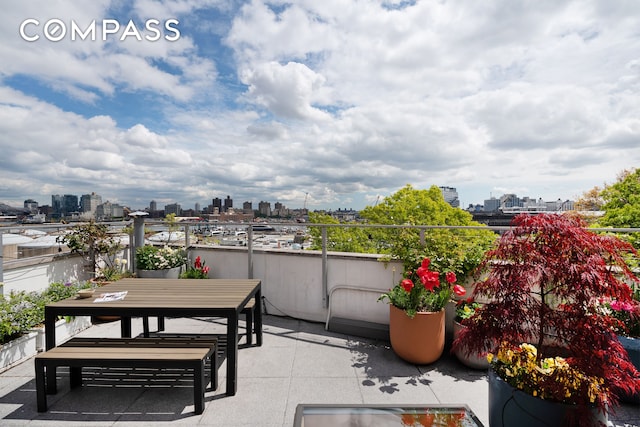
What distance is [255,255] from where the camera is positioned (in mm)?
4754

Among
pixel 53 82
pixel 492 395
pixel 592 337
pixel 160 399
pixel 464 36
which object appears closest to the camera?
pixel 592 337

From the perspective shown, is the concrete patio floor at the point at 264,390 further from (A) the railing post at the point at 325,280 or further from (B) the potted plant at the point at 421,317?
(A) the railing post at the point at 325,280

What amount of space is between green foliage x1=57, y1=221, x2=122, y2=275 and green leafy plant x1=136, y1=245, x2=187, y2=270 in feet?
1.57

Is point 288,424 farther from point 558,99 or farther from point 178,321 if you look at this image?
point 558,99

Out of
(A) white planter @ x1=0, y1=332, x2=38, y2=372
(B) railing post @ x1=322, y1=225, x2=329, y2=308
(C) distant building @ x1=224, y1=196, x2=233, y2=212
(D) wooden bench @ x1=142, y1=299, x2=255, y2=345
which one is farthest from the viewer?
(C) distant building @ x1=224, y1=196, x2=233, y2=212

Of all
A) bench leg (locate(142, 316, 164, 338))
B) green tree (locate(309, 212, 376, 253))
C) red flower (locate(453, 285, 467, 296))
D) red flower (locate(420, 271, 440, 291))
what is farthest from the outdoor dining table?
red flower (locate(453, 285, 467, 296))

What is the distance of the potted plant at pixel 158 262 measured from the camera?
492 cm

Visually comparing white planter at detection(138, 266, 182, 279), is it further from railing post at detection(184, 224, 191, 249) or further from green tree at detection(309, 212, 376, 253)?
green tree at detection(309, 212, 376, 253)

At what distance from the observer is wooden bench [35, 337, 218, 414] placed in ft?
7.19

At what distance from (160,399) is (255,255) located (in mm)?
2476

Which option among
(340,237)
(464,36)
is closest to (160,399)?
(340,237)

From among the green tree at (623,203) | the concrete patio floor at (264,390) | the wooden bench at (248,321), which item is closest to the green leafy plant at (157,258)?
the wooden bench at (248,321)

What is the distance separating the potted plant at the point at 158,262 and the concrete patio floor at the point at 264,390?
1939mm

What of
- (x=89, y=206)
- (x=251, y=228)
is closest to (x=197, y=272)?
(x=251, y=228)
